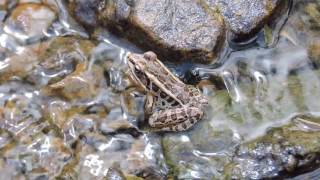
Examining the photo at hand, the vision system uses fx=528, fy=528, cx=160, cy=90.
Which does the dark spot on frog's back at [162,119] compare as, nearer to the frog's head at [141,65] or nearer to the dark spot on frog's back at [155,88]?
the dark spot on frog's back at [155,88]

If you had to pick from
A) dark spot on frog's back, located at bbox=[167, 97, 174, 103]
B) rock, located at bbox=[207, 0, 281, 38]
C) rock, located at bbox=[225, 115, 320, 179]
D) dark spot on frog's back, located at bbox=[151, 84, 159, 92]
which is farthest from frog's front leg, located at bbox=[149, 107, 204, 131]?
rock, located at bbox=[207, 0, 281, 38]

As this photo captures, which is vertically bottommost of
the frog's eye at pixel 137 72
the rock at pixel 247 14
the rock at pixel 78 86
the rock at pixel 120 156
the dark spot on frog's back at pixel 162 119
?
the rock at pixel 120 156

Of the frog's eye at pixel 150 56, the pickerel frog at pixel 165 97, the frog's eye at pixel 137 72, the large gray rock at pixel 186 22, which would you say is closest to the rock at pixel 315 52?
the large gray rock at pixel 186 22

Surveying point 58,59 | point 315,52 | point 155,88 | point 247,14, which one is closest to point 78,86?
point 58,59

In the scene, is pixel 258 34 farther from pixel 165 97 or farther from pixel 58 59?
pixel 58 59

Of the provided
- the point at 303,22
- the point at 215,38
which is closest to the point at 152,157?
the point at 215,38

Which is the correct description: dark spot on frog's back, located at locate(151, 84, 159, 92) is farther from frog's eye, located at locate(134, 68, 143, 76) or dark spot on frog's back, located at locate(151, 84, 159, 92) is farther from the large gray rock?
the large gray rock
